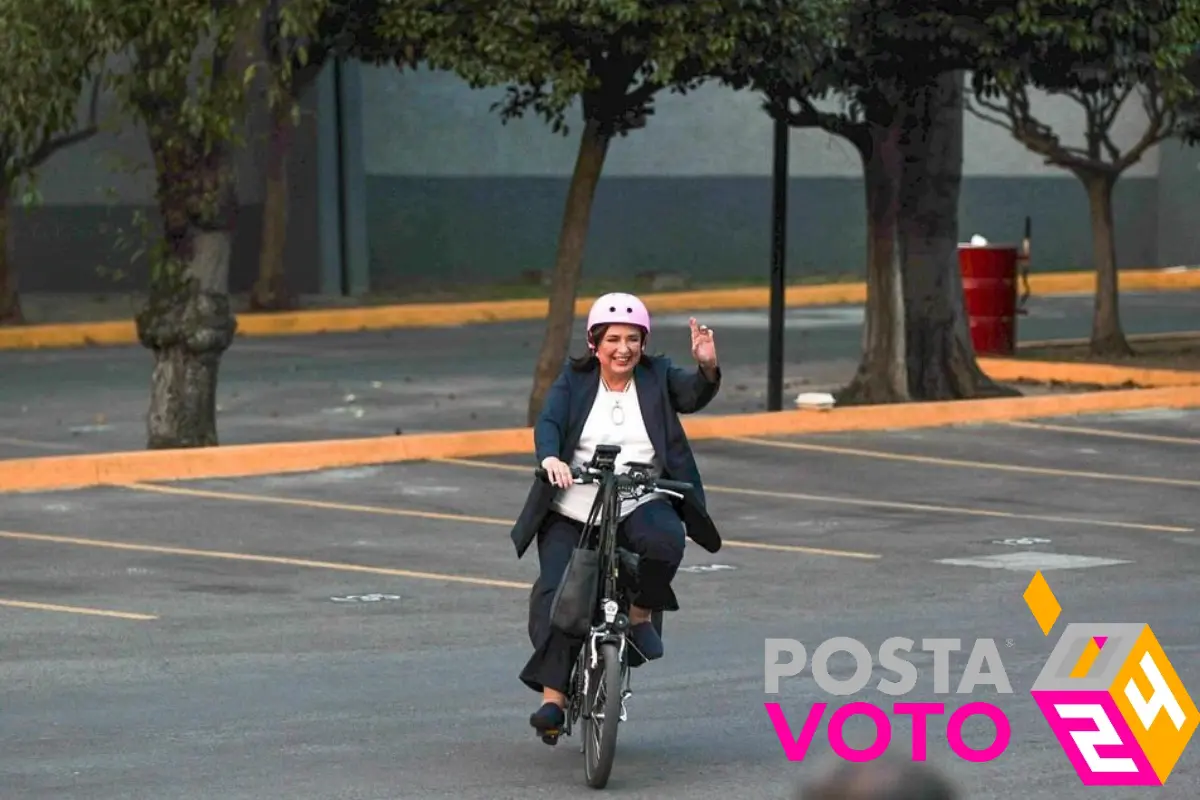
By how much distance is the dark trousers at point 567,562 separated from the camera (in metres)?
8.61

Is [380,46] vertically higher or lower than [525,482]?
higher

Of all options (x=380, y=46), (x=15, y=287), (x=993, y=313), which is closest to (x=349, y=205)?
(x=15, y=287)

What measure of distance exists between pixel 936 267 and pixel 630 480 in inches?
606

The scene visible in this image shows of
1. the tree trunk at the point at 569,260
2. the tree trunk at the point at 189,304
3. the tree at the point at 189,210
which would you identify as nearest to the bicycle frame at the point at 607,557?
the tree at the point at 189,210

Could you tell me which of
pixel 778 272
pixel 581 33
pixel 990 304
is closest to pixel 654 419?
pixel 581 33

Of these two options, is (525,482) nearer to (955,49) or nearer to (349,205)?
(955,49)

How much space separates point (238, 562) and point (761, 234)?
26.6 meters

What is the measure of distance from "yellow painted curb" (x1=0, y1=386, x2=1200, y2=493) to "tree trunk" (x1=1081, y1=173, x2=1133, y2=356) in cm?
445

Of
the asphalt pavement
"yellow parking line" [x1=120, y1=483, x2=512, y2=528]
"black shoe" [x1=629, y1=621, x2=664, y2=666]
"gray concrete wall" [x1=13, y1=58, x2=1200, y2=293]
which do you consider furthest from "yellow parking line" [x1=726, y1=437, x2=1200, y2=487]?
"gray concrete wall" [x1=13, y1=58, x2=1200, y2=293]

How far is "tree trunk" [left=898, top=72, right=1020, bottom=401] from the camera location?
914 inches

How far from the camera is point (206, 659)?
11.1 meters

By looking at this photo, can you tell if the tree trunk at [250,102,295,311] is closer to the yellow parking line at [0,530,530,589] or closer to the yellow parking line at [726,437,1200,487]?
the yellow parking line at [726,437,1200,487]

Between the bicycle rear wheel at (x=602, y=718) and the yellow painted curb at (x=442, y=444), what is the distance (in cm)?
950

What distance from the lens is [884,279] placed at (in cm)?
2278
